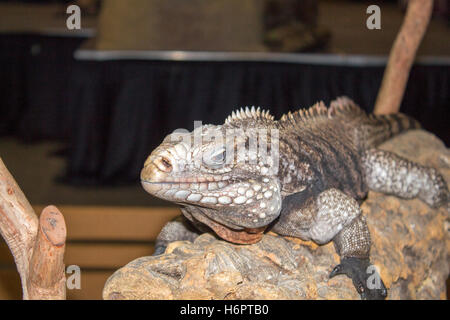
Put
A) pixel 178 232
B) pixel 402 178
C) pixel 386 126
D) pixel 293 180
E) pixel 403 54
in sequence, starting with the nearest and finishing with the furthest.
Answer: pixel 293 180, pixel 178 232, pixel 402 178, pixel 386 126, pixel 403 54

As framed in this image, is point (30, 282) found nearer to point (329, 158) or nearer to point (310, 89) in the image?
point (329, 158)

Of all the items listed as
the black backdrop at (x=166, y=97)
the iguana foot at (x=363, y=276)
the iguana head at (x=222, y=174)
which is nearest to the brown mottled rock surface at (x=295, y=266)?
the iguana foot at (x=363, y=276)

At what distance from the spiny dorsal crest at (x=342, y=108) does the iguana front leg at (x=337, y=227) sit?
0.69 meters

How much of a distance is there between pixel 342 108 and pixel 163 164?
1698mm

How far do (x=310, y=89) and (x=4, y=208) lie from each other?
8.95 feet

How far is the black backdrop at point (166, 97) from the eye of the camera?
4957 mm

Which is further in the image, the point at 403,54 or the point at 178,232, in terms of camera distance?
the point at 403,54

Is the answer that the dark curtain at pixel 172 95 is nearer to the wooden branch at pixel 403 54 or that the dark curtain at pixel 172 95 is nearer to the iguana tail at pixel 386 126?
the wooden branch at pixel 403 54

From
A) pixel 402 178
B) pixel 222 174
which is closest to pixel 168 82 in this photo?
pixel 402 178

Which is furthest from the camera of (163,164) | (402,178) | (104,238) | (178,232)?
(104,238)

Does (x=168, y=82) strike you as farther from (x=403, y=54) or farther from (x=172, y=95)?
(x=403, y=54)

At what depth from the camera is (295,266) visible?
310 cm

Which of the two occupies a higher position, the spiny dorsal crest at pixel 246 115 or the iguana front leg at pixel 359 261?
the spiny dorsal crest at pixel 246 115

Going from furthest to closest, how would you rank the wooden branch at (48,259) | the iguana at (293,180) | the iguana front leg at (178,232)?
the iguana front leg at (178,232) → the iguana at (293,180) → the wooden branch at (48,259)
